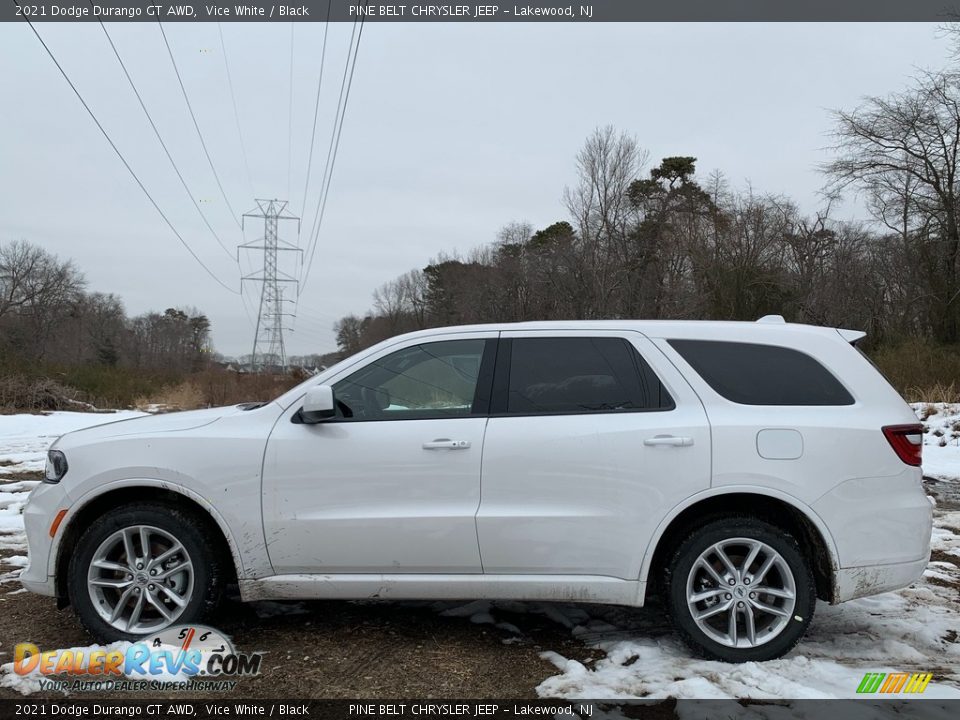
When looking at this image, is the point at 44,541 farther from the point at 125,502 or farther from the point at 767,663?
the point at 767,663

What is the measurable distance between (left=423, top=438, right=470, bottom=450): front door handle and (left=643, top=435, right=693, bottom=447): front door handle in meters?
0.95

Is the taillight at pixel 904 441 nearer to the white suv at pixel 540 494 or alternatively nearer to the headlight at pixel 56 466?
the white suv at pixel 540 494

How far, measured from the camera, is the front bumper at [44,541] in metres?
3.62

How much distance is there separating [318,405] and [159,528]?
111 centimetres

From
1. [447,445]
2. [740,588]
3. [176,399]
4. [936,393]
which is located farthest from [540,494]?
[176,399]

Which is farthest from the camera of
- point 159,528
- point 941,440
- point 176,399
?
point 176,399

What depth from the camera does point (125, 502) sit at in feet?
12.3

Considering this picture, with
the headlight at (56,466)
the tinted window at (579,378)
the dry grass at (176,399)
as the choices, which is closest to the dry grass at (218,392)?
the dry grass at (176,399)

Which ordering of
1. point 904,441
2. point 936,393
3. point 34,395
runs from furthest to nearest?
point 34,395 → point 936,393 → point 904,441

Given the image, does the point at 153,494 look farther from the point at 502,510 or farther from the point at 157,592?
the point at 502,510

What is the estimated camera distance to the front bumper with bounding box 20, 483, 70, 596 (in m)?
3.62

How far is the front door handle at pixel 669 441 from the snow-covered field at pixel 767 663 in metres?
1.14

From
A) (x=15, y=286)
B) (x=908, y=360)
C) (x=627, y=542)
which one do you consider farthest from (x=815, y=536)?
(x=15, y=286)

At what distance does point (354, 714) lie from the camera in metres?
2.98
